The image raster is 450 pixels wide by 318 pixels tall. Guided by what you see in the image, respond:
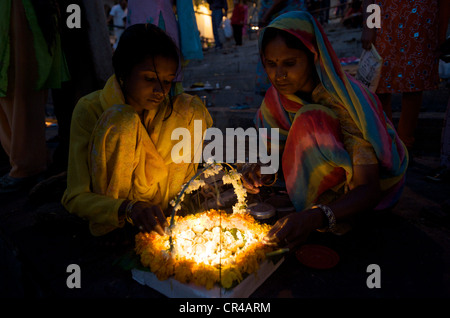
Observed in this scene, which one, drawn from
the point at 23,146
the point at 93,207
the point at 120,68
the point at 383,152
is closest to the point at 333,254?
the point at 383,152

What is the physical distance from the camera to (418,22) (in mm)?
3096

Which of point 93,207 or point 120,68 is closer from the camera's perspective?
point 93,207

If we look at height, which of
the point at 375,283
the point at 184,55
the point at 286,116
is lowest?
the point at 375,283

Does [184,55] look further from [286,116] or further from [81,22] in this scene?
[286,116]

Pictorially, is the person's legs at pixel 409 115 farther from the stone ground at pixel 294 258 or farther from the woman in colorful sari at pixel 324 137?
the woman in colorful sari at pixel 324 137

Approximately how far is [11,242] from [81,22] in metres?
2.71

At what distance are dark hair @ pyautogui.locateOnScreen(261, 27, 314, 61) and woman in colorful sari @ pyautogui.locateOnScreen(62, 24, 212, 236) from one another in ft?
2.18

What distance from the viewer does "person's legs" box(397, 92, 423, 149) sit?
3.33m

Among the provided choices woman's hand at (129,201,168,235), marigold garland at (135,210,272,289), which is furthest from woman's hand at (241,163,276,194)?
woman's hand at (129,201,168,235)

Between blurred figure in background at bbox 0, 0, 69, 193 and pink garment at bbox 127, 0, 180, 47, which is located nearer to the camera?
blurred figure in background at bbox 0, 0, 69, 193

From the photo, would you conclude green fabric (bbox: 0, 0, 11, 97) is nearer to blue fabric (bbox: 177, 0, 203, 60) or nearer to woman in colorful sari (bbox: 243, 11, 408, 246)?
blue fabric (bbox: 177, 0, 203, 60)

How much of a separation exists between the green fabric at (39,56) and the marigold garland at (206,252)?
2.49 m

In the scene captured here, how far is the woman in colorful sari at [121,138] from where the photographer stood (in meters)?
1.75

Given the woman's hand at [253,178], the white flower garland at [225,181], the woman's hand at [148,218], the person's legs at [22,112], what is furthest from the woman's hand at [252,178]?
the person's legs at [22,112]
